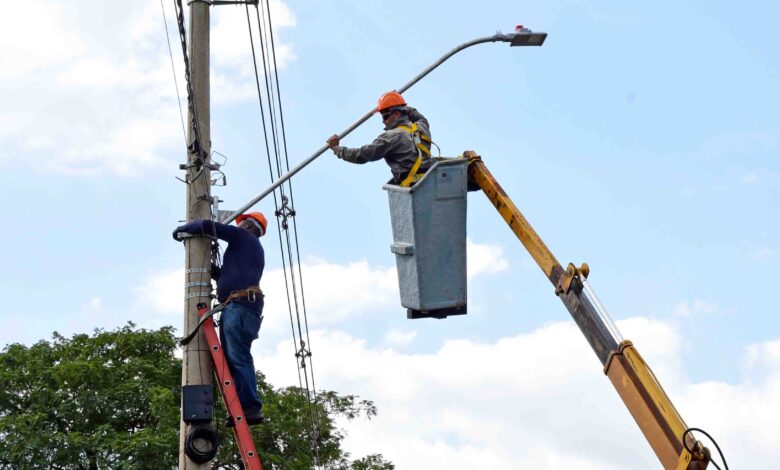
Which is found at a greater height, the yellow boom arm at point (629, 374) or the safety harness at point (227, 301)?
the safety harness at point (227, 301)

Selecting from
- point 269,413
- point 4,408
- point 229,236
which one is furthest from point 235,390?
point 4,408

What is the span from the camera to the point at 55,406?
23.2 m

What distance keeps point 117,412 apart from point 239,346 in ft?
50.8

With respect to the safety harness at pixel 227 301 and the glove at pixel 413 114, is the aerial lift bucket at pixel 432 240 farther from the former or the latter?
the safety harness at pixel 227 301

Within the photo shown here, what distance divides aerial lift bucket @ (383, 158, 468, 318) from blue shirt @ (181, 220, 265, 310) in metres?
1.64

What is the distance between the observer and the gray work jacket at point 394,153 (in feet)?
25.7

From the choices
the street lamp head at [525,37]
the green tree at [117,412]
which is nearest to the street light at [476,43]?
the street lamp head at [525,37]

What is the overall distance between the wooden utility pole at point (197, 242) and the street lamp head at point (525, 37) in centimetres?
256

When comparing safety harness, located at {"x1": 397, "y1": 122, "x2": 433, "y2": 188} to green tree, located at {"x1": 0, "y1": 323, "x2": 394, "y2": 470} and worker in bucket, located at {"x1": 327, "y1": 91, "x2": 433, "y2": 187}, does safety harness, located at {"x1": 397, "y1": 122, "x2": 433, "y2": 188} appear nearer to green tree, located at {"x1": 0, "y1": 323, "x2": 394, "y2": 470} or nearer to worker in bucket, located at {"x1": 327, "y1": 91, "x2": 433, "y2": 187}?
worker in bucket, located at {"x1": 327, "y1": 91, "x2": 433, "y2": 187}

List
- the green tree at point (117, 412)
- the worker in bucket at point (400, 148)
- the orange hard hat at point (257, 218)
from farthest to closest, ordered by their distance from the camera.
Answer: the green tree at point (117, 412), the orange hard hat at point (257, 218), the worker in bucket at point (400, 148)

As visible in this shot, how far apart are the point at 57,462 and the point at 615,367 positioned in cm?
1778

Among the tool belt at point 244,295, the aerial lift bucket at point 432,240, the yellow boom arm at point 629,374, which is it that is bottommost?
the yellow boom arm at point 629,374

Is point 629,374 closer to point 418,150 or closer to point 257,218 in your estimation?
point 418,150

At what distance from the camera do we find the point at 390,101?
8.47m
